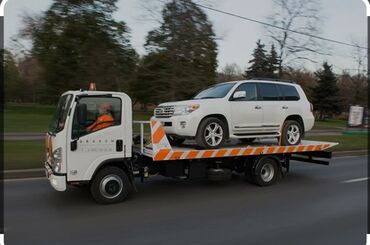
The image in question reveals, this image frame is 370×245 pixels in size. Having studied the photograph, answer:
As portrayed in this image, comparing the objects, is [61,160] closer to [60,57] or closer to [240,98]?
[240,98]

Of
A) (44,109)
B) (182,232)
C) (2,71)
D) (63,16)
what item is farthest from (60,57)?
(182,232)

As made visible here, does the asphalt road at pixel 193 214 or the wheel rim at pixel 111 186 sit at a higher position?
the wheel rim at pixel 111 186

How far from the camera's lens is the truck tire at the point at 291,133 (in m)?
9.42

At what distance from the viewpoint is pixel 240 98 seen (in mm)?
8711

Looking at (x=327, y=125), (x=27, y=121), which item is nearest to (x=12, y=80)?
(x=27, y=121)

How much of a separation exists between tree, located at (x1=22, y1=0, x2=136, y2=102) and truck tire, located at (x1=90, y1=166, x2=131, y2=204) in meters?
16.4

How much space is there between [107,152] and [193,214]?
194 cm

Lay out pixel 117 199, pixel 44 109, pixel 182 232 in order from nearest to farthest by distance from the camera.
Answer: pixel 182 232, pixel 117 199, pixel 44 109

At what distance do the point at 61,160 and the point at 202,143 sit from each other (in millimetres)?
3071

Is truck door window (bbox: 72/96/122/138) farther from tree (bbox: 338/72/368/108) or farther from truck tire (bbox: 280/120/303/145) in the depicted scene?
tree (bbox: 338/72/368/108)

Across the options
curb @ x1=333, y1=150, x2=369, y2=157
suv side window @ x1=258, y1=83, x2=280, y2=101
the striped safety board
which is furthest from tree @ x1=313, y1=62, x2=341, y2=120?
the striped safety board

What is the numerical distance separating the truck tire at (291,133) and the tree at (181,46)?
8.97 meters

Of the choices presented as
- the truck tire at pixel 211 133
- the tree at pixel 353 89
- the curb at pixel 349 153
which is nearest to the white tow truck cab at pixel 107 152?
the truck tire at pixel 211 133

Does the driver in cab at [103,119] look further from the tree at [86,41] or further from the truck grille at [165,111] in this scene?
the tree at [86,41]
